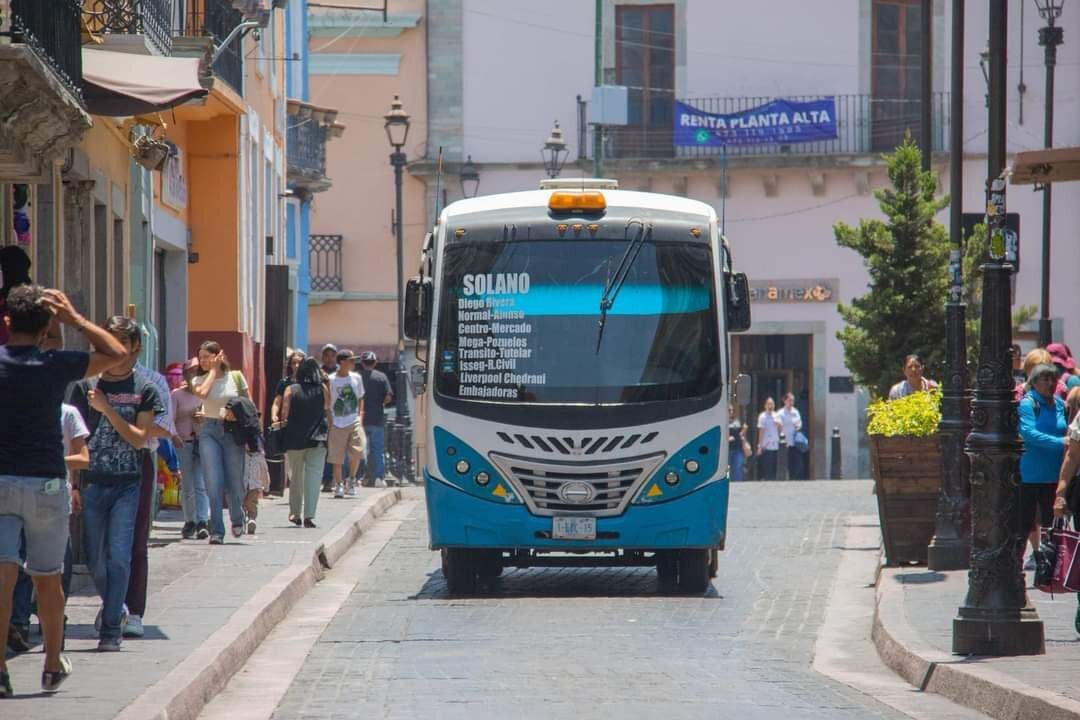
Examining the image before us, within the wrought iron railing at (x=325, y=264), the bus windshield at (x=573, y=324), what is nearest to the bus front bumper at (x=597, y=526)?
the bus windshield at (x=573, y=324)

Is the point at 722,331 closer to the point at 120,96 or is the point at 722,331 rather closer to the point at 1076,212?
the point at 120,96

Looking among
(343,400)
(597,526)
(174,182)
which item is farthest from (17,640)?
(174,182)

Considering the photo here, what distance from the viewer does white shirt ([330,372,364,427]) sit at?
84.8 feet

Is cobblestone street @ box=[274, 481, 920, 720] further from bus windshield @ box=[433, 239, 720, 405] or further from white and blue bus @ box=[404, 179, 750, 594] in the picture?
bus windshield @ box=[433, 239, 720, 405]

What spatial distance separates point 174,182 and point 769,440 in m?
17.2

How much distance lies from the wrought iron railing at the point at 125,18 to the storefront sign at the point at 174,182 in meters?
3.71

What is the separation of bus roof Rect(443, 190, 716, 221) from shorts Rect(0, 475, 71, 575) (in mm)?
7124

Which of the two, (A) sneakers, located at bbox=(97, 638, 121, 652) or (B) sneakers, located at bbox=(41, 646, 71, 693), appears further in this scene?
(A) sneakers, located at bbox=(97, 638, 121, 652)

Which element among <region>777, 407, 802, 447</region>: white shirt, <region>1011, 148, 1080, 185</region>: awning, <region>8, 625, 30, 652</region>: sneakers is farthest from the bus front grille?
<region>777, 407, 802, 447</region>: white shirt

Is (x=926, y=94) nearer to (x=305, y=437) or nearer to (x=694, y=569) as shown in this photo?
(x=305, y=437)

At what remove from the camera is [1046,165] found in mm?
12758

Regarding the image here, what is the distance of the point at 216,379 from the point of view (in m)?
19.9

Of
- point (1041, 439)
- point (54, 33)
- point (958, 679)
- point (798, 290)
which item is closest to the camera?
point (958, 679)

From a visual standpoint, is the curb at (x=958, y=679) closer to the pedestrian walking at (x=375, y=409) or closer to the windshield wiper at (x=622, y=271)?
the windshield wiper at (x=622, y=271)
